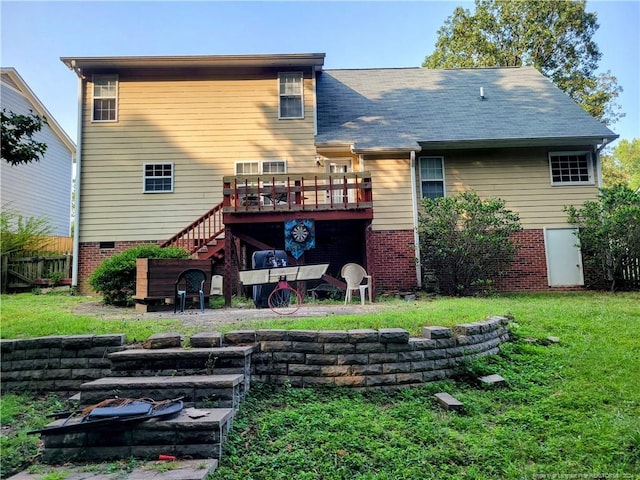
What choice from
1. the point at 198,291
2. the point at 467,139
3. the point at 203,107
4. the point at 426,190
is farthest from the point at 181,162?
the point at 467,139

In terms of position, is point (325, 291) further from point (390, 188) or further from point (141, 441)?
point (141, 441)

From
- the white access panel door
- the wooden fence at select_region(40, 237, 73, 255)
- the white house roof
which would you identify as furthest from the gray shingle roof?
the white house roof

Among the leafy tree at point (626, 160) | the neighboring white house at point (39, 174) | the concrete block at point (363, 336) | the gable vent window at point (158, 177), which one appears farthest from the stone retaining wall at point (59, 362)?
the leafy tree at point (626, 160)

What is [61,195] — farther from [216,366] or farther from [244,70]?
[216,366]

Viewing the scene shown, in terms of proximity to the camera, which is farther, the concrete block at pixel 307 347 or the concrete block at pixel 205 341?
the concrete block at pixel 307 347

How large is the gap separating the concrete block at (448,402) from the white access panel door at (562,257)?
906 centimetres

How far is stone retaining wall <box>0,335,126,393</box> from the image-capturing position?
3992 millimetres

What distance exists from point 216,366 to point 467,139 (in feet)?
32.2

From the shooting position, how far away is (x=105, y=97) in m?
11.4

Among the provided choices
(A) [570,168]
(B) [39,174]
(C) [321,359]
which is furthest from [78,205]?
(A) [570,168]

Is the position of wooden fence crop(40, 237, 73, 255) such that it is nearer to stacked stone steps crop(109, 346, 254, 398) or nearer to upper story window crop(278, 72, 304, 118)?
upper story window crop(278, 72, 304, 118)

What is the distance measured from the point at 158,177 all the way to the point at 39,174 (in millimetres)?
9245

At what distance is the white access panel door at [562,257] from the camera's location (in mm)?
11117

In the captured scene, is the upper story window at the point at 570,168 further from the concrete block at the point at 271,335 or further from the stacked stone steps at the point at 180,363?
the stacked stone steps at the point at 180,363
